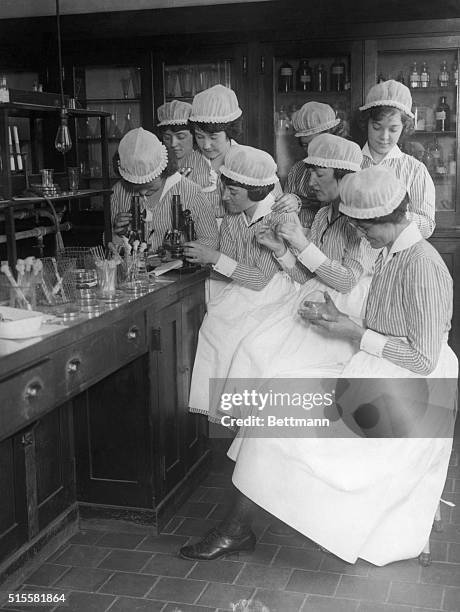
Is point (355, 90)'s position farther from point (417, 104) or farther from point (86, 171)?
point (86, 171)

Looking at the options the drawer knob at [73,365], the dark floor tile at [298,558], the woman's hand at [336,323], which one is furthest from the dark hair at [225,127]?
the dark floor tile at [298,558]

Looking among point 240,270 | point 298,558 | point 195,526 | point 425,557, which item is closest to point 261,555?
point 298,558

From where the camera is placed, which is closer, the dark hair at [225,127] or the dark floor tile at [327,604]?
the dark floor tile at [327,604]

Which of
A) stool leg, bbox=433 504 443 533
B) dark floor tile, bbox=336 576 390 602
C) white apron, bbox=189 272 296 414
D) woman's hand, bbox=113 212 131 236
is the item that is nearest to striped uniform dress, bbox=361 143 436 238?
white apron, bbox=189 272 296 414

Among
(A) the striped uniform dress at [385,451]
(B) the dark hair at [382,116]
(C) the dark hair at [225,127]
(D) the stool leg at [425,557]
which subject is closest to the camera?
(A) the striped uniform dress at [385,451]

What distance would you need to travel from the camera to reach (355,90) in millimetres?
5664

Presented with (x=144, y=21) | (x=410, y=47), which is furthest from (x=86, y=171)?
(x=410, y=47)

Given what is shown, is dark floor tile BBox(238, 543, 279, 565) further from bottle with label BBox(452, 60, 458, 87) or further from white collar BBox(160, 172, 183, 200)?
bottle with label BBox(452, 60, 458, 87)

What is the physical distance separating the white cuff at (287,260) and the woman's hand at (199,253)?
30 centimetres

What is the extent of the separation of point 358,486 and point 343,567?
348 mm

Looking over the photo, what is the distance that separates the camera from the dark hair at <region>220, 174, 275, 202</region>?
402 cm

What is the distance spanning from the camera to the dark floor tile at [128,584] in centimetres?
318

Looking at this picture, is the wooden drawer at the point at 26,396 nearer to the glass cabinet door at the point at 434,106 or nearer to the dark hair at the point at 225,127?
the dark hair at the point at 225,127

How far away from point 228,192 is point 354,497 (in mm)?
1534
